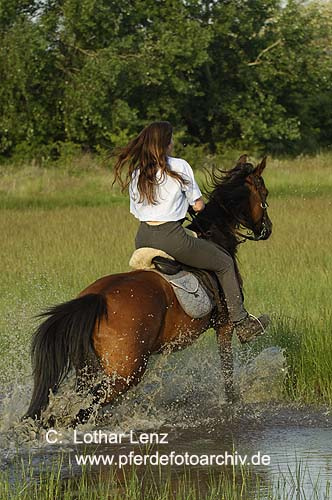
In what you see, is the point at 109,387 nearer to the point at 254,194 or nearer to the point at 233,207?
the point at 233,207

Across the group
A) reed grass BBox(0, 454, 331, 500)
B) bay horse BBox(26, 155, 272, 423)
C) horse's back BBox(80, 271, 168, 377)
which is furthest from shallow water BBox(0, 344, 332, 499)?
horse's back BBox(80, 271, 168, 377)

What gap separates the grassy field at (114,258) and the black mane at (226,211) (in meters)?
1.14

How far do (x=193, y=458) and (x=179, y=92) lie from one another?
28.2m

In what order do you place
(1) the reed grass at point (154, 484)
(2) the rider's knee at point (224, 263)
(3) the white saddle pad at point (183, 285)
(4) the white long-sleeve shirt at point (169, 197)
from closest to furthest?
(1) the reed grass at point (154, 484)
(3) the white saddle pad at point (183, 285)
(4) the white long-sleeve shirt at point (169, 197)
(2) the rider's knee at point (224, 263)

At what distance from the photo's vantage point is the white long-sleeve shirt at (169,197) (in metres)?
6.84

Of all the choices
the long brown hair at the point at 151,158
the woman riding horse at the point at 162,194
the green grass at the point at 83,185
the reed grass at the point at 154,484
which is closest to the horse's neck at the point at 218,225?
the woman riding horse at the point at 162,194

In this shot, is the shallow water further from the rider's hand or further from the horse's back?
the rider's hand

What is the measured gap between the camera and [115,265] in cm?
1275

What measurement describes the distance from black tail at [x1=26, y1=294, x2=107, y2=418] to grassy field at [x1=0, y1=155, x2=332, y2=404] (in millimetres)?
1956

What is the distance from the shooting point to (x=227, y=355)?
24.6 ft

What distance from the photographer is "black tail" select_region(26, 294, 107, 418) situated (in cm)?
618

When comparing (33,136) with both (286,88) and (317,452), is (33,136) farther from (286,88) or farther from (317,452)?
(317,452)

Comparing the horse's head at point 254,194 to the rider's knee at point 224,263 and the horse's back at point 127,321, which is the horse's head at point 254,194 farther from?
the horse's back at point 127,321

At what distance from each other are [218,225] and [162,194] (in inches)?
28.1
